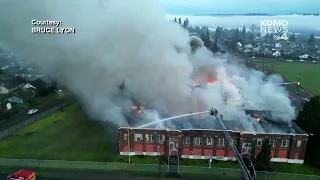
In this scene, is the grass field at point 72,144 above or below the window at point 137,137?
below

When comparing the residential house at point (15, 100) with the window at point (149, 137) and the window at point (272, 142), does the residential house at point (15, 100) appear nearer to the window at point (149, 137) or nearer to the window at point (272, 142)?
the window at point (149, 137)

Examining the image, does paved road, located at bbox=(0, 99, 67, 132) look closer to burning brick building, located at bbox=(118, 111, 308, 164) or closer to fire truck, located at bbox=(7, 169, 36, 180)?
fire truck, located at bbox=(7, 169, 36, 180)

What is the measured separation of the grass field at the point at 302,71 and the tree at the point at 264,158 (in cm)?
3172

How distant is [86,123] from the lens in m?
32.7

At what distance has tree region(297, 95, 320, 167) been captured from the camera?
24141 mm

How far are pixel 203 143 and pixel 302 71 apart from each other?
51.7 meters

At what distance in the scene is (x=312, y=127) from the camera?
82.4ft

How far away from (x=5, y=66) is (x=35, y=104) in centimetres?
2841

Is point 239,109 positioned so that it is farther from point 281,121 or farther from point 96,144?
point 96,144

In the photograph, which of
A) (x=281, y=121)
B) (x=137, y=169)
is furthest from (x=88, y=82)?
(x=281, y=121)

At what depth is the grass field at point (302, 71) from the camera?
53.9 metres

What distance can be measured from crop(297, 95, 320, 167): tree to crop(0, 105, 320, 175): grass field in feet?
3.43

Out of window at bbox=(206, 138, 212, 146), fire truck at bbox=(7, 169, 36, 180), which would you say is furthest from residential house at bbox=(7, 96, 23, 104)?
window at bbox=(206, 138, 212, 146)

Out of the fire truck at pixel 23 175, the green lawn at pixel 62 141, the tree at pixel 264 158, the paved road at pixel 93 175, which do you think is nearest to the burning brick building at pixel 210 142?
the tree at pixel 264 158
